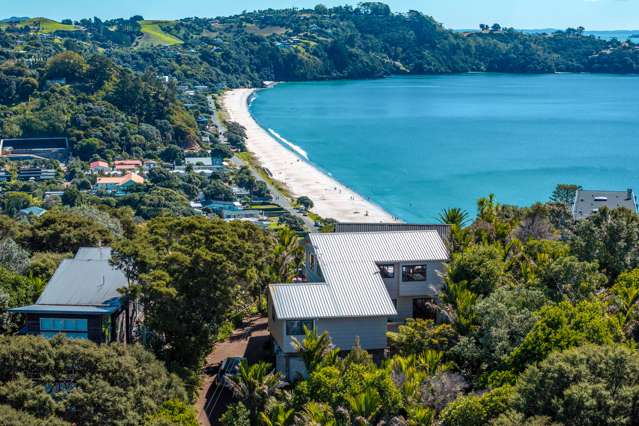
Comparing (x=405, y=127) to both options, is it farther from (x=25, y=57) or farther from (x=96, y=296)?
(x=96, y=296)

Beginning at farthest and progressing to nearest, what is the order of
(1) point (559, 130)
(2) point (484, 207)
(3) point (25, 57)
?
(3) point (25, 57), (1) point (559, 130), (2) point (484, 207)

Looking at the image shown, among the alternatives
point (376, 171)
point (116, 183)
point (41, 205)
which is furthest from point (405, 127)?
point (41, 205)

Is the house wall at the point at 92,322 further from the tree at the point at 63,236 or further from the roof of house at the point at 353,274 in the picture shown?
the tree at the point at 63,236

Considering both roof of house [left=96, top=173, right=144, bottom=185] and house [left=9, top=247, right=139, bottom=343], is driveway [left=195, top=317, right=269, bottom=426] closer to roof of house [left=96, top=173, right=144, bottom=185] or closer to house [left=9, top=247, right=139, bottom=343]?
house [left=9, top=247, right=139, bottom=343]

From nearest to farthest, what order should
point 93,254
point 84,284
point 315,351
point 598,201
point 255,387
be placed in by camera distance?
1. point 255,387
2. point 315,351
3. point 84,284
4. point 93,254
5. point 598,201

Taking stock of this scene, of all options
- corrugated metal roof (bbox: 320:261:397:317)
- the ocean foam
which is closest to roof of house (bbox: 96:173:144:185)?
the ocean foam

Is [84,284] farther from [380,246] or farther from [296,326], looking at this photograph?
[380,246]

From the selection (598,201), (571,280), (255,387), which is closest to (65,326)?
(255,387)

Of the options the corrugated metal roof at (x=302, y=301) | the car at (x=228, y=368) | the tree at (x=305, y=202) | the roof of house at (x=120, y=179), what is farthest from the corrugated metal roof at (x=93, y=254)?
the roof of house at (x=120, y=179)
